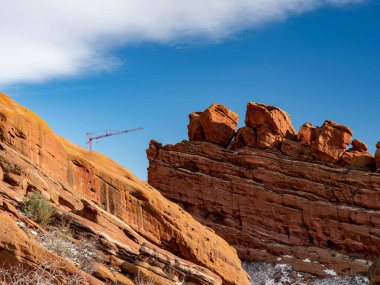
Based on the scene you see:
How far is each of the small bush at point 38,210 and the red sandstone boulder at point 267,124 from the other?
43.7 meters

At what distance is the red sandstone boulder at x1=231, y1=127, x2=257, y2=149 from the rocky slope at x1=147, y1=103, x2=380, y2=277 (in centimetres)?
12

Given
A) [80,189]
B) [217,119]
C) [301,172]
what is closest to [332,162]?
[301,172]

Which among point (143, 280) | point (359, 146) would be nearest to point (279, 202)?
point (359, 146)

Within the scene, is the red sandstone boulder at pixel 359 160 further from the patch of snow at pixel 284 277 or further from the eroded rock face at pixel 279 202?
the patch of snow at pixel 284 277

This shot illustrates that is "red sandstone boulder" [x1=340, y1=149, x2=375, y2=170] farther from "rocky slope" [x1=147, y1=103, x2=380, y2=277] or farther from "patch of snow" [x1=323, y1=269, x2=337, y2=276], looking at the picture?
"patch of snow" [x1=323, y1=269, x2=337, y2=276]

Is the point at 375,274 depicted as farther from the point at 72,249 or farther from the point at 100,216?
the point at 100,216

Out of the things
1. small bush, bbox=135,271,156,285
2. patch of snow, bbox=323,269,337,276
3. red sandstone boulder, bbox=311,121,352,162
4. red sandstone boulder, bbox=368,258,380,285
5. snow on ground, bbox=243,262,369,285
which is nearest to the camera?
small bush, bbox=135,271,156,285

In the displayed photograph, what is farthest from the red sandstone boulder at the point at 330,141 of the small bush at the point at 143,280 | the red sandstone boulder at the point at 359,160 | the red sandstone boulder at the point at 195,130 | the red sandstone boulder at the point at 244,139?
the small bush at the point at 143,280

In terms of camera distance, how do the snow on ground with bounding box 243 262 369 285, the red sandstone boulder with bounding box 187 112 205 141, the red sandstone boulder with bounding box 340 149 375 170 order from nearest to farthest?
the snow on ground with bounding box 243 262 369 285, the red sandstone boulder with bounding box 340 149 375 170, the red sandstone boulder with bounding box 187 112 205 141

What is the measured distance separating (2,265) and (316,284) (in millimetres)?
42776

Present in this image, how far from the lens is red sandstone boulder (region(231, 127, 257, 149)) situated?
64750mm

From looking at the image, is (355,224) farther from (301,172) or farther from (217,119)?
(217,119)

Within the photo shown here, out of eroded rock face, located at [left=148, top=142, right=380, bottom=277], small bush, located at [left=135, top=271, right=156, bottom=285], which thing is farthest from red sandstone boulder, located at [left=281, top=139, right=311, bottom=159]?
small bush, located at [left=135, top=271, right=156, bottom=285]

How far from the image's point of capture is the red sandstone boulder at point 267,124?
63.8 metres
